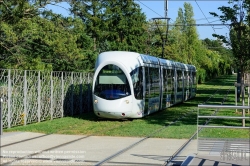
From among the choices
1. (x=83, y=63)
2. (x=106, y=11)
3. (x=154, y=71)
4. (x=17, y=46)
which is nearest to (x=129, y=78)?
(x=154, y=71)

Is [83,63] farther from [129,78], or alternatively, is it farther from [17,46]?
[129,78]

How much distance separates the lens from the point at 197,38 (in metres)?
76.5

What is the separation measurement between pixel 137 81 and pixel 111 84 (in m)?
1.16

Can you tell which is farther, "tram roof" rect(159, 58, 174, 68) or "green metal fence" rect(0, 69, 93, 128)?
"tram roof" rect(159, 58, 174, 68)

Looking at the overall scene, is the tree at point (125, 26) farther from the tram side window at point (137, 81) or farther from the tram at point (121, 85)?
the tram side window at point (137, 81)

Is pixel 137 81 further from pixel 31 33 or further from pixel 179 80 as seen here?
pixel 179 80

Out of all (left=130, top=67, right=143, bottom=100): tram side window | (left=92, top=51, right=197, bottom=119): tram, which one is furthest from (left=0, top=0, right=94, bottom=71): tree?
(left=130, top=67, right=143, bottom=100): tram side window

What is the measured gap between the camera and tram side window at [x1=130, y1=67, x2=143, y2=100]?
69.3 ft

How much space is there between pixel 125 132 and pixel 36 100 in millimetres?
5379

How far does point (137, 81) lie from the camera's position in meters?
21.3

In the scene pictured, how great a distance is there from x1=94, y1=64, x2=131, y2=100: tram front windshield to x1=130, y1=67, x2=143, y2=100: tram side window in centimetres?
36

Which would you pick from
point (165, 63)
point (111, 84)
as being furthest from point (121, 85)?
point (165, 63)

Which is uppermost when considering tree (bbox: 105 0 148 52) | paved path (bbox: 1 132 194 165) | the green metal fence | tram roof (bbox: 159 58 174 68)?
tree (bbox: 105 0 148 52)

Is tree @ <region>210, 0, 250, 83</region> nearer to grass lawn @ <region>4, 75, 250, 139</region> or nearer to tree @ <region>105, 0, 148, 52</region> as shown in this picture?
grass lawn @ <region>4, 75, 250, 139</region>
